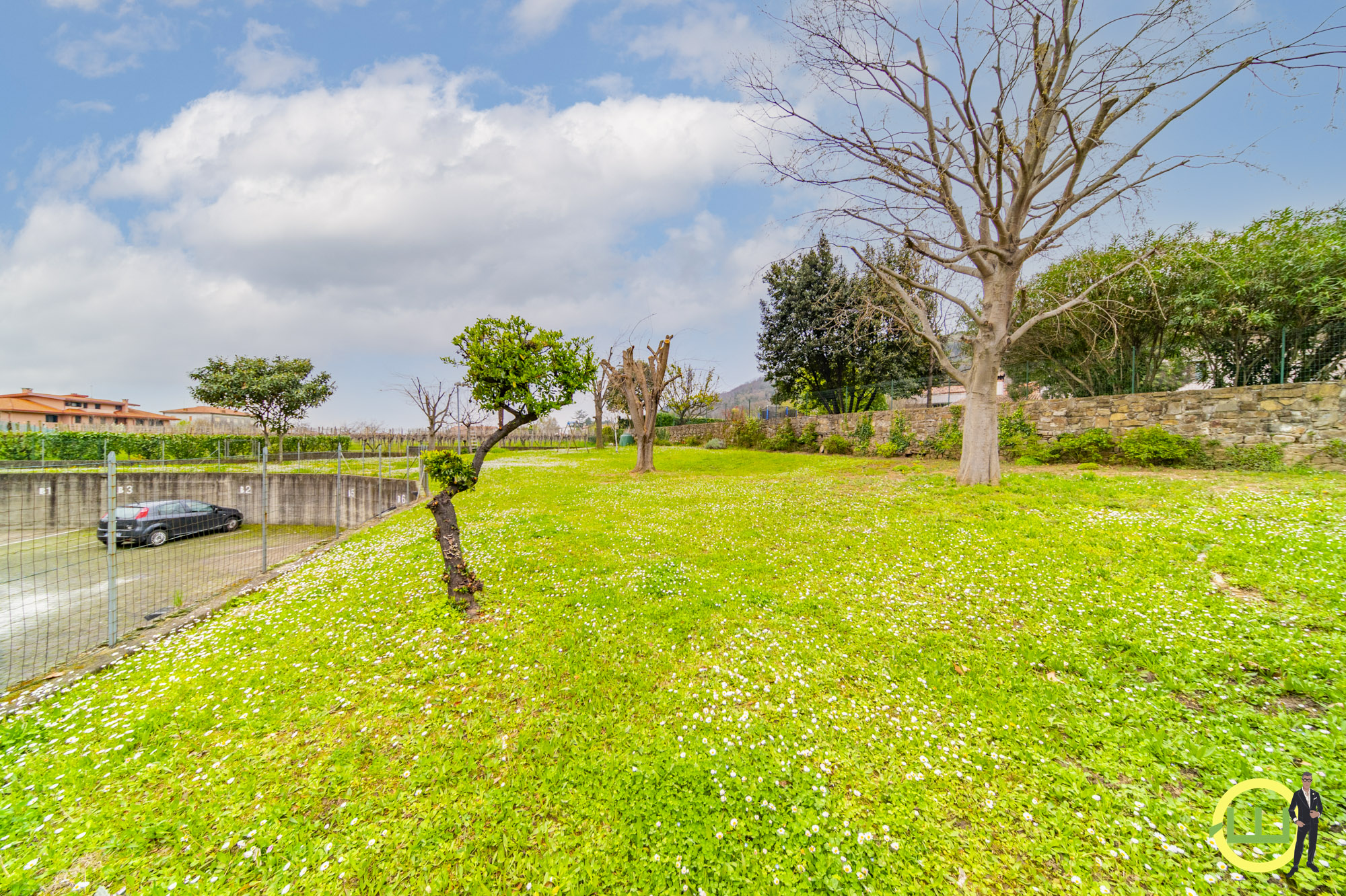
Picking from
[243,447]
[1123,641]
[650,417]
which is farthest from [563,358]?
[243,447]

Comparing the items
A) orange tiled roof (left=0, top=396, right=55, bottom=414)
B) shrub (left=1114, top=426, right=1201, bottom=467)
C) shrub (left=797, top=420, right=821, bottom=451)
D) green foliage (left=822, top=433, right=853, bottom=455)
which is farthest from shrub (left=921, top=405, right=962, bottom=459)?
orange tiled roof (left=0, top=396, right=55, bottom=414)

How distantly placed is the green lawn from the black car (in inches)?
659

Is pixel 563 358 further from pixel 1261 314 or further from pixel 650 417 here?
pixel 1261 314

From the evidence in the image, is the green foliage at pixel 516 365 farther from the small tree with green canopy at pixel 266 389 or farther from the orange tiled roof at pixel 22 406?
the orange tiled roof at pixel 22 406

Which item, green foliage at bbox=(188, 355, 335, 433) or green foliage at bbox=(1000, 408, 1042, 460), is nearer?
green foliage at bbox=(1000, 408, 1042, 460)

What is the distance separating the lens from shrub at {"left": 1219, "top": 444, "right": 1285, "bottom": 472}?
11.3 meters

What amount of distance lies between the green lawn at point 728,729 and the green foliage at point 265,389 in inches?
1580

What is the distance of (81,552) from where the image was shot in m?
17.0

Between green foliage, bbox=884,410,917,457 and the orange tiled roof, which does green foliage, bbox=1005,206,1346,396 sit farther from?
the orange tiled roof

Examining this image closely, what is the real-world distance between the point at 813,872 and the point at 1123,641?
4.37 m

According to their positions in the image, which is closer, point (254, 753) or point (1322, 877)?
point (1322, 877)

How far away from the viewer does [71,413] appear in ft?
201

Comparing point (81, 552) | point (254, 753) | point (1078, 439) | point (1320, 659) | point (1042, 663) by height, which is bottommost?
point (81, 552)

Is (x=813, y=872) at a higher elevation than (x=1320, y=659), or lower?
lower
